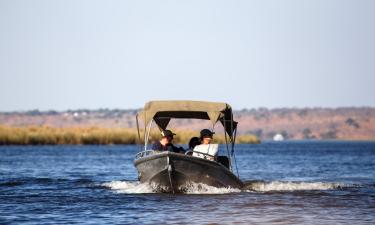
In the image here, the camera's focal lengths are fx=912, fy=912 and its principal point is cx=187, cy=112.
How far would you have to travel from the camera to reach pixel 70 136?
268 feet

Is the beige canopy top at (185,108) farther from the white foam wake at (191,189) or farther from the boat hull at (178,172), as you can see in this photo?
the white foam wake at (191,189)

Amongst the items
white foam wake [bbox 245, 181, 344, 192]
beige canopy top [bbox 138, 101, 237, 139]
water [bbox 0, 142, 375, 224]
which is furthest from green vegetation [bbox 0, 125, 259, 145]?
beige canopy top [bbox 138, 101, 237, 139]

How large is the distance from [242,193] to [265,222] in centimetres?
697

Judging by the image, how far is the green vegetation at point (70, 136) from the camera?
253 ft

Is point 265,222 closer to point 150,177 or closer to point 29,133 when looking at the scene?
point 150,177

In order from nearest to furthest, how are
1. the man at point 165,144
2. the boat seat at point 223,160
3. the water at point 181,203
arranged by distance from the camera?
1. the water at point 181,203
2. the man at point 165,144
3. the boat seat at point 223,160

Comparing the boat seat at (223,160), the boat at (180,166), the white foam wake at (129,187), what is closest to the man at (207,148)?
the boat at (180,166)

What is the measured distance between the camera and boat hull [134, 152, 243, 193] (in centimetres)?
2395

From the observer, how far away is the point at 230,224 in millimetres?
19031

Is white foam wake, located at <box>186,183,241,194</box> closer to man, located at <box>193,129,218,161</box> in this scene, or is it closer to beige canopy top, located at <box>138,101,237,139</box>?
man, located at <box>193,129,218,161</box>

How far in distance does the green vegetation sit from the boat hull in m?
52.5

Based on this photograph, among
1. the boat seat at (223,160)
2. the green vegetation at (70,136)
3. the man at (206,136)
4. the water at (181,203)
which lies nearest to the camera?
the water at (181,203)

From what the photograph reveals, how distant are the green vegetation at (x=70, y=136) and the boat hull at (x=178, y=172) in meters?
52.5

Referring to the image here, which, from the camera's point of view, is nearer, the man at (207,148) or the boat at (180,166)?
the boat at (180,166)
